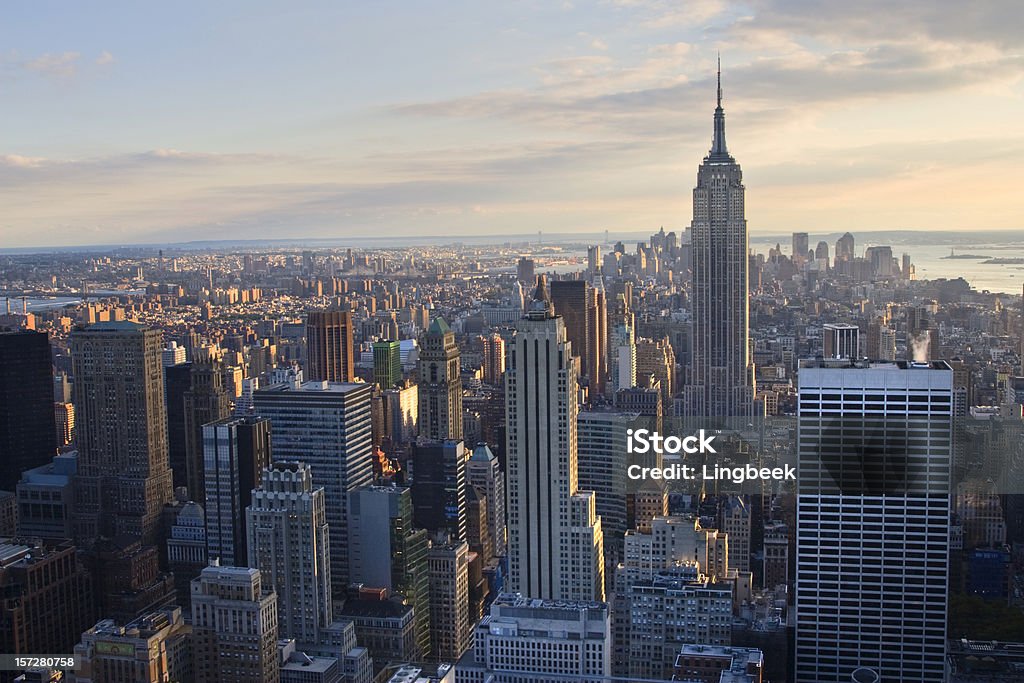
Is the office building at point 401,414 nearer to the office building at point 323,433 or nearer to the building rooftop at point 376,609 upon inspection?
the office building at point 323,433

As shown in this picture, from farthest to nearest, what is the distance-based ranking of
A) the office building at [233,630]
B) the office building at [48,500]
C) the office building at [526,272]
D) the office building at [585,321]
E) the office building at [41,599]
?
the office building at [526,272]
the office building at [585,321]
the office building at [48,500]
the office building at [41,599]
the office building at [233,630]

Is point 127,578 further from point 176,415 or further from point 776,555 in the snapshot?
point 776,555

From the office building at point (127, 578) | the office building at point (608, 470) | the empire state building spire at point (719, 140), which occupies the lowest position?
the office building at point (127, 578)

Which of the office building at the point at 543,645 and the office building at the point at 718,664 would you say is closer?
the office building at the point at 718,664

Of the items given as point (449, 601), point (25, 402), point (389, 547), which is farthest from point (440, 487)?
point (25, 402)

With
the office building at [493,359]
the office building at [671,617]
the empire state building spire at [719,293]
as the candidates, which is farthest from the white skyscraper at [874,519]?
the office building at [493,359]

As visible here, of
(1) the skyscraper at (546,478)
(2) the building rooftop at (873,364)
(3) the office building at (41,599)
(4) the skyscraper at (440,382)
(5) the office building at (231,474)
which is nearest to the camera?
(2) the building rooftop at (873,364)

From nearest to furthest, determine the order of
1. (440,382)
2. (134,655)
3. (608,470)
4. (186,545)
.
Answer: (134,655) < (608,470) < (186,545) < (440,382)
